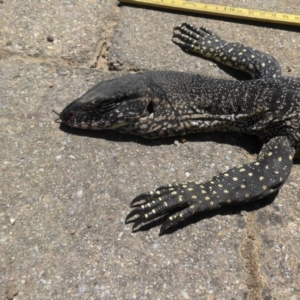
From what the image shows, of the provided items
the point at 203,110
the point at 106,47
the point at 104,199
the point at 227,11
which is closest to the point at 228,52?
the point at 227,11

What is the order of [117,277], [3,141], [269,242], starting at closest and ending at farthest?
[117,277] → [269,242] → [3,141]

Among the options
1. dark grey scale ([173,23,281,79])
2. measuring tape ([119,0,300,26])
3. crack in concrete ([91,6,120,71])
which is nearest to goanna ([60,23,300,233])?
dark grey scale ([173,23,281,79])

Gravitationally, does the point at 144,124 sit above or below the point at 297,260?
above

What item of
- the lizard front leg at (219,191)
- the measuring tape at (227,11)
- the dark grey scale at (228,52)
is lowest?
the lizard front leg at (219,191)

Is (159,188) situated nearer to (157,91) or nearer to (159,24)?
(157,91)

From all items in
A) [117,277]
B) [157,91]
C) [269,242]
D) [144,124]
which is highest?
[157,91]

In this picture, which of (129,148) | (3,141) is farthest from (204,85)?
(3,141)

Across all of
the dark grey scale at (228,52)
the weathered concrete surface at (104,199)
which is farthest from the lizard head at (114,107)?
the dark grey scale at (228,52)

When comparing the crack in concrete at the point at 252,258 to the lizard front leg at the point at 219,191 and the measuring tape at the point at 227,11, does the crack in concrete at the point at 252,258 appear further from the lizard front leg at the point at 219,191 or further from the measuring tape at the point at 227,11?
the measuring tape at the point at 227,11
